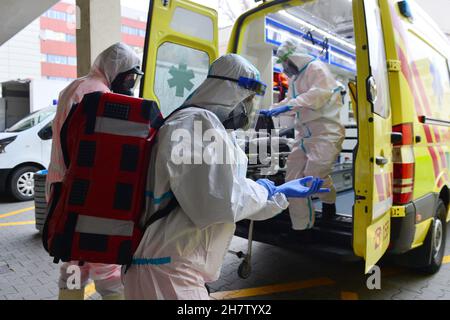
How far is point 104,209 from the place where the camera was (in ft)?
4.74

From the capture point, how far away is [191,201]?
4.71ft

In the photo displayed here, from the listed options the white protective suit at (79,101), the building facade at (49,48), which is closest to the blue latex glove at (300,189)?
the white protective suit at (79,101)

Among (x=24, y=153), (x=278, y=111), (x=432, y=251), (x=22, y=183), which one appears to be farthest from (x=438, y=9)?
(x=22, y=183)

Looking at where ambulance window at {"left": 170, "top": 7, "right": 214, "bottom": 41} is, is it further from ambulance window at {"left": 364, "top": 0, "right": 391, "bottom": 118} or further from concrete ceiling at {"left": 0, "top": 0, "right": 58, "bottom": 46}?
concrete ceiling at {"left": 0, "top": 0, "right": 58, "bottom": 46}

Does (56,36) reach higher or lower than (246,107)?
higher

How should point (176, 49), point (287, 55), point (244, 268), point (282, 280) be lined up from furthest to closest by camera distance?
point (287, 55)
point (282, 280)
point (176, 49)
point (244, 268)

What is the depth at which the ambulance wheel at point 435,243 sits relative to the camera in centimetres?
336

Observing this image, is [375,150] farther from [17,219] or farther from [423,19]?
[17,219]

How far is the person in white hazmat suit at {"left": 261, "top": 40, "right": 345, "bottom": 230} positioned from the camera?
368cm

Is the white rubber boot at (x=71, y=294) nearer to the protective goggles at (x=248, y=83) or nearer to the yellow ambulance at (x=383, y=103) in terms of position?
the yellow ambulance at (x=383, y=103)

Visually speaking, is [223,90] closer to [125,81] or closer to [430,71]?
[125,81]

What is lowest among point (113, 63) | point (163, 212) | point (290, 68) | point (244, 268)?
point (244, 268)

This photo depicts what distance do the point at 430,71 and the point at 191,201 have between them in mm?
3111

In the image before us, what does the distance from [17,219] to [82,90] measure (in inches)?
171
